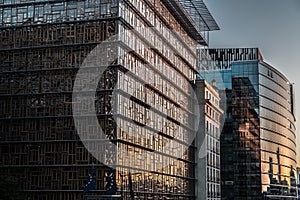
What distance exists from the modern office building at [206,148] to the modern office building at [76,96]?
57.2 feet

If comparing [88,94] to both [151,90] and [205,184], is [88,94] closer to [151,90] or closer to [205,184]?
[151,90]

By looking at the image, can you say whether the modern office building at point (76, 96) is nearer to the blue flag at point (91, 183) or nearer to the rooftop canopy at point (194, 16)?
the blue flag at point (91, 183)

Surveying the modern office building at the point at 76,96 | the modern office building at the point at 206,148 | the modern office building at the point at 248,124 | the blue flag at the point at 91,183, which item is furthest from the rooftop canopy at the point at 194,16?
the blue flag at the point at 91,183

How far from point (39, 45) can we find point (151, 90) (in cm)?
1526

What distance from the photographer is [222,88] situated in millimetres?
124438

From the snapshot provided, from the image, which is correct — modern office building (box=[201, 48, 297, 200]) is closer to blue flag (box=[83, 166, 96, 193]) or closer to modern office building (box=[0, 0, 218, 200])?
modern office building (box=[0, 0, 218, 200])

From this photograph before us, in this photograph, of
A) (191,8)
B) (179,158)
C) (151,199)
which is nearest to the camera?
(151,199)

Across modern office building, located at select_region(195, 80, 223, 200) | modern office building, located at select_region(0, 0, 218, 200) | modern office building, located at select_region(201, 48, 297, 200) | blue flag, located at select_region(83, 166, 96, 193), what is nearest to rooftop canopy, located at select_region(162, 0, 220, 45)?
modern office building, located at select_region(195, 80, 223, 200)

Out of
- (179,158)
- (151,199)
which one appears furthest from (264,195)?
(151,199)

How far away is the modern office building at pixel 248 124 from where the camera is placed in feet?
395

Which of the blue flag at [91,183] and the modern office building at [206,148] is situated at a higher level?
the modern office building at [206,148]

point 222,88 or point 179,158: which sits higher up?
point 222,88

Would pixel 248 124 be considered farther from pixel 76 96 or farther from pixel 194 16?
pixel 76 96

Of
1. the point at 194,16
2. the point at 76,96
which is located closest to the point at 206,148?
the point at 194,16
